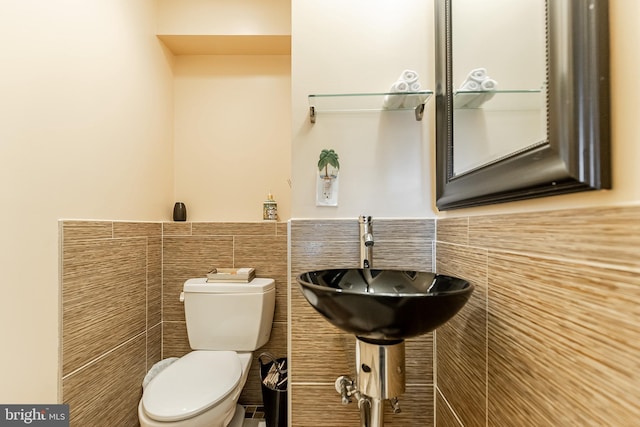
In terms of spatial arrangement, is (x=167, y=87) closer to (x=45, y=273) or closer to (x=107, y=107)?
(x=107, y=107)

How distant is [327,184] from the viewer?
1112 mm

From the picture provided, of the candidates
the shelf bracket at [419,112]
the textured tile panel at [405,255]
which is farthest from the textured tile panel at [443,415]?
the shelf bracket at [419,112]

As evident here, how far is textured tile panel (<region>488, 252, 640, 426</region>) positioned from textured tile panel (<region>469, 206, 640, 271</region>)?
0.02 m

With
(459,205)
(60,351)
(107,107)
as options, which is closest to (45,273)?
(60,351)

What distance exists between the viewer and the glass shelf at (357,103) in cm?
110

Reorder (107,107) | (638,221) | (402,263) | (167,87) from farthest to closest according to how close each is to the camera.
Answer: (167,87) < (107,107) < (402,263) < (638,221)

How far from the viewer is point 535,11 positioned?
0.58 metres

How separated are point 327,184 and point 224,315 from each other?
919 millimetres

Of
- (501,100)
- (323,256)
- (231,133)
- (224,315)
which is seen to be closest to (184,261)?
(224,315)

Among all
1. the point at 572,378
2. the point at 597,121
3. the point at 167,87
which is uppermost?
the point at 167,87

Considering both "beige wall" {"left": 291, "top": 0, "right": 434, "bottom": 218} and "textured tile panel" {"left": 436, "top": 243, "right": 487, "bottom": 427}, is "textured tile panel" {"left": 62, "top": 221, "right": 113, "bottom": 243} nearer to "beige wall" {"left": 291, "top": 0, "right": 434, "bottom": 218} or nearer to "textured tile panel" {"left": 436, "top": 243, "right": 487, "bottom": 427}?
"beige wall" {"left": 291, "top": 0, "right": 434, "bottom": 218}

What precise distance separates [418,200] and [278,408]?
1.14 metres

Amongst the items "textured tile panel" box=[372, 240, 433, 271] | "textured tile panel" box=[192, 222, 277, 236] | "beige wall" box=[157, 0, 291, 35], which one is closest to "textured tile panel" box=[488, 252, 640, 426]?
"textured tile panel" box=[372, 240, 433, 271]

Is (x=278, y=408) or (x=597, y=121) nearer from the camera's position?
(x=597, y=121)
